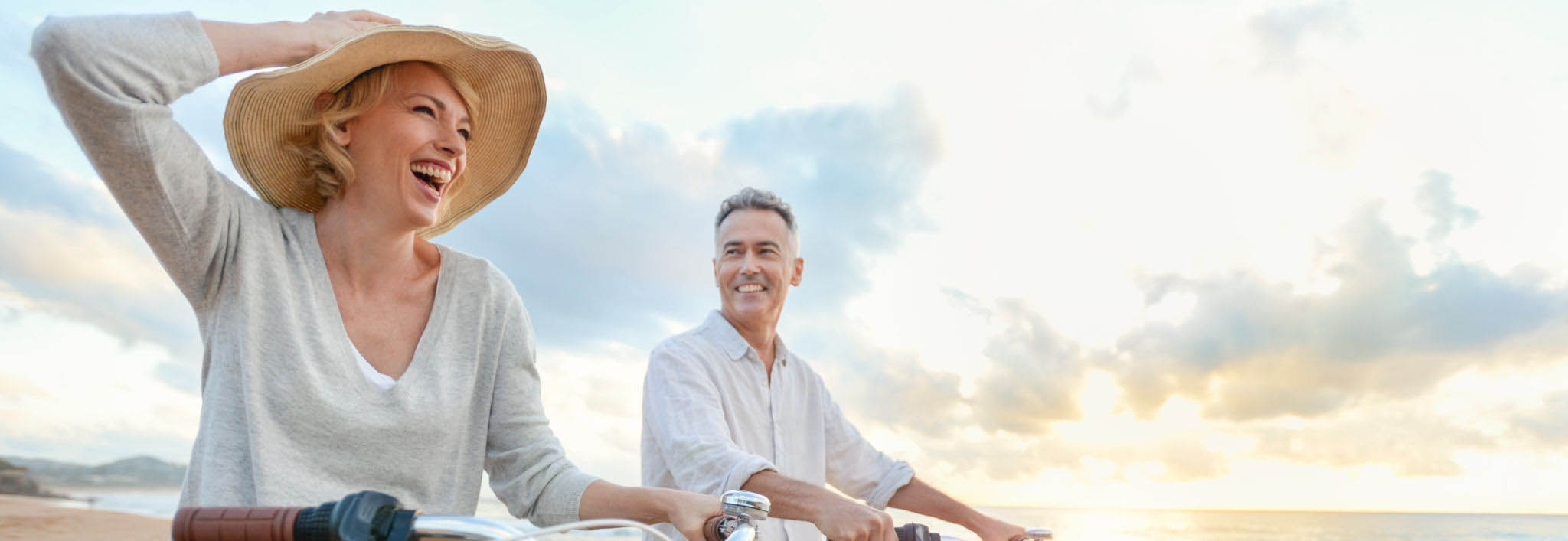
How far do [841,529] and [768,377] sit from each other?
155cm

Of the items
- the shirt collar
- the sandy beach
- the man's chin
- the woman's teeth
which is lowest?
the sandy beach

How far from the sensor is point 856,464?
414 centimetres

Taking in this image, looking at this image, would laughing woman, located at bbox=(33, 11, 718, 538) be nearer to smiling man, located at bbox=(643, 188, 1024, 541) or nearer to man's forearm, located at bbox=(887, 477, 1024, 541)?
smiling man, located at bbox=(643, 188, 1024, 541)

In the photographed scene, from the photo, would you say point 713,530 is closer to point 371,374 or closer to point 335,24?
point 371,374

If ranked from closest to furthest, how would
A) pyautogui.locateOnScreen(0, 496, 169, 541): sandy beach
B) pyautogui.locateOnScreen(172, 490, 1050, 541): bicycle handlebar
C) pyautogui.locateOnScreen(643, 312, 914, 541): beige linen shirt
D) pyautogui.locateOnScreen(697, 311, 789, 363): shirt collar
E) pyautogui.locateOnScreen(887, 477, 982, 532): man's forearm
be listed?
1. pyautogui.locateOnScreen(172, 490, 1050, 541): bicycle handlebar
2. pyautogui.locateOnScreen(643, 312, 914, 541): beige linen shirt
3. pyautogui.locateOnScreen(887, 477, 982, 532): man's forearm
4. pyautogui.locateOnScreen(697, 311, 789, 363): shirt collar
5. pyautogui.locateOnScreen(0, 496, 169, 541): sandy beach

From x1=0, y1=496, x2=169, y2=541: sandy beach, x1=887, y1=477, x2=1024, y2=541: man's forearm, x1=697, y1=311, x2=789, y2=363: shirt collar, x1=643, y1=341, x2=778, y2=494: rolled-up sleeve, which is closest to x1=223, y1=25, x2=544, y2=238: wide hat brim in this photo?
x1=643, y1=341, x2=778, y2=494: rolled-up sleeve

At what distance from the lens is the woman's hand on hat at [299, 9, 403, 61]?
7.14 ft

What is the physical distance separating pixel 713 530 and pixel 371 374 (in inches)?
39.1

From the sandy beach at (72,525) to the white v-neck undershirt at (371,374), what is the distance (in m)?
15.9

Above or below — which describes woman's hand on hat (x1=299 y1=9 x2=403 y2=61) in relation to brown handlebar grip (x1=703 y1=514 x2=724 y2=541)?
above

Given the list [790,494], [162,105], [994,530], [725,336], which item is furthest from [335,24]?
[994,530]

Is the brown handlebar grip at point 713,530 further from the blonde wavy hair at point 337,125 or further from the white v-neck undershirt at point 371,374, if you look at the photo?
the blonde wavy hair at point 337,125

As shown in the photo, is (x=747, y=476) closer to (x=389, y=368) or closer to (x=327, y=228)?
(x=389, y=368)

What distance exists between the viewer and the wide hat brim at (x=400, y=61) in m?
2.26
